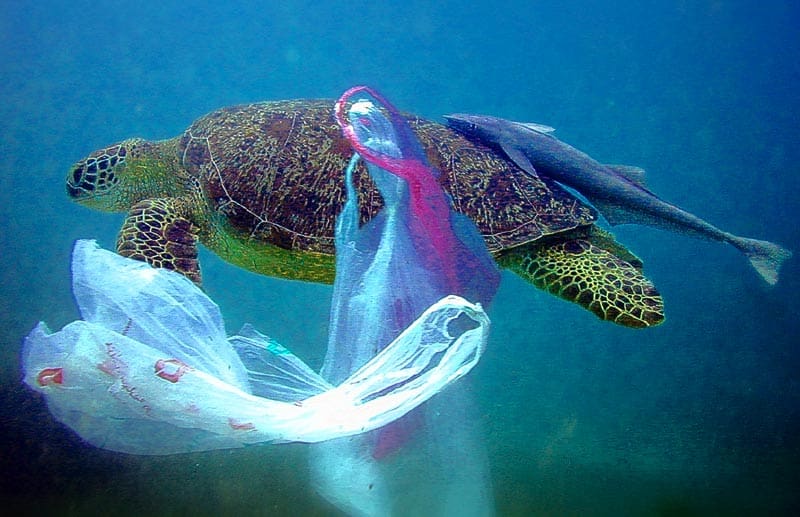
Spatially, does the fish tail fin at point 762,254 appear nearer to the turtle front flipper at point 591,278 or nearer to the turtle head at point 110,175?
the turtle front flipper at point 591,278

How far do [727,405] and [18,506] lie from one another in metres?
6.55

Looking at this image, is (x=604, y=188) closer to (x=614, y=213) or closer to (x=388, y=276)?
(x=614, y=213)

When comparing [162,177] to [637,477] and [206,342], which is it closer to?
[206,342]

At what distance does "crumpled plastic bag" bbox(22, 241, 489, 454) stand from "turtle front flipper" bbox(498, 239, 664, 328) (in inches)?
40.6

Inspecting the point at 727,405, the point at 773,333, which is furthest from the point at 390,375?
the point at 773,333

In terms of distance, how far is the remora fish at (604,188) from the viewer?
2699mm

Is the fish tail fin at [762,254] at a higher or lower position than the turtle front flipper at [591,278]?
higher

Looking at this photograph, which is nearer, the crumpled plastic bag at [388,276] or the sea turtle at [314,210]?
the crumpled plastic bag at [388,276]

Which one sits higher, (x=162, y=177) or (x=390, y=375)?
(x=162, y=177)

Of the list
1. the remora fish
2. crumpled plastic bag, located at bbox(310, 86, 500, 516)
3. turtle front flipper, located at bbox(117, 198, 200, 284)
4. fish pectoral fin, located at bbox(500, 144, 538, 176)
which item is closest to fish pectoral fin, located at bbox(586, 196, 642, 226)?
the remora fish

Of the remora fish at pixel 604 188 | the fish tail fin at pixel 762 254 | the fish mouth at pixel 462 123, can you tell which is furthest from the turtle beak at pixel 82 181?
the fish tail fin at pixel 762 254

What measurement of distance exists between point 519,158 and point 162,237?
1857 millimetres

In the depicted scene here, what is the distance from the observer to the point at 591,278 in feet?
8.21

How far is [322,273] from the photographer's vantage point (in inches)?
107
